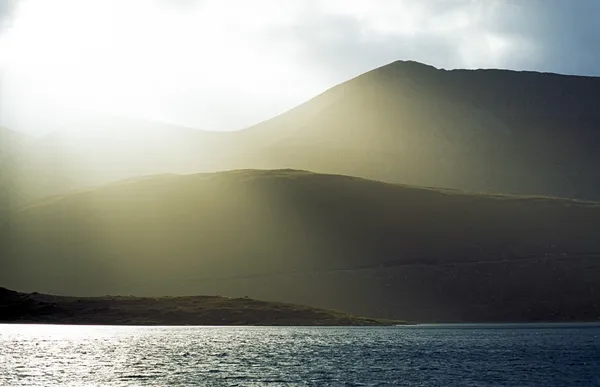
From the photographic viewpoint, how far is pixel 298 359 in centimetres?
10312

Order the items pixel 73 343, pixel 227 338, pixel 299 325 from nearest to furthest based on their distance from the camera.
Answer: pixel 73 343
pixel 227 338
pixel 299 325

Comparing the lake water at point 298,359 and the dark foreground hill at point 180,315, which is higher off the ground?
the dark foreground hill at point 180,315

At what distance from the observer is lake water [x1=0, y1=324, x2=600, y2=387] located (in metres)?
82.4

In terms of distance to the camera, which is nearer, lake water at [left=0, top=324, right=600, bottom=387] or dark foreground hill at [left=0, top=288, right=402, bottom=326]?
lake water at [left=0, top=324, right=600, bottom=387]

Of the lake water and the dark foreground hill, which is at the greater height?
the dark foreground hill

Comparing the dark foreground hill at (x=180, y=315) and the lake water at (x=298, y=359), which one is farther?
the dark foreground hill at (x=180, y=315)

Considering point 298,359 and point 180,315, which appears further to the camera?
point 180,315

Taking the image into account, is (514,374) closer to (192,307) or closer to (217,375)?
(217,375)

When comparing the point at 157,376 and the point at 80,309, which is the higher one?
the point at 80,309

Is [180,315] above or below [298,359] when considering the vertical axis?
above

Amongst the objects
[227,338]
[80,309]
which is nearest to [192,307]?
[80,309]

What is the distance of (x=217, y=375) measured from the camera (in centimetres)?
8588

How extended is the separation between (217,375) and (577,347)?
196 feet

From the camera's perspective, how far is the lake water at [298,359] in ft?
270
